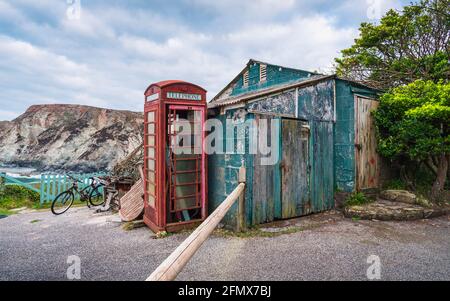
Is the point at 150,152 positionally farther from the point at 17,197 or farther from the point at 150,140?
the point at 17,197

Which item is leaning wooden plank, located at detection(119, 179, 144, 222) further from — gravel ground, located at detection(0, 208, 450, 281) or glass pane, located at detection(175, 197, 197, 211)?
glass pane, located at detection(175, 197, 197, 211)

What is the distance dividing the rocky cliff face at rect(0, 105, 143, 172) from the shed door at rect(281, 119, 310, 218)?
2294cm

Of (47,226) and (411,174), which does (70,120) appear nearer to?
(47,226)

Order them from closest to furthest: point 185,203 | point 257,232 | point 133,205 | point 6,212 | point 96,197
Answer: point 257,232, point 185,203, point 133,205, point 6,212, point 96,197

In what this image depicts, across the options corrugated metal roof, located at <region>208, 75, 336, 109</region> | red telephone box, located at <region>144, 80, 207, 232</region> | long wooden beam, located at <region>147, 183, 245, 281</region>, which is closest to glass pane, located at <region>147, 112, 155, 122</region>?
red telephone box, located at <region>144, 80, 207, 232</region>

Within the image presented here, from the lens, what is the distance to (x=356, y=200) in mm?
7031

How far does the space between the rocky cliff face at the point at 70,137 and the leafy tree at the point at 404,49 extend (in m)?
21.9

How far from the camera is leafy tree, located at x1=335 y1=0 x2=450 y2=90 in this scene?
34.2ft

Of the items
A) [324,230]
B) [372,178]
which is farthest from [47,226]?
[372,178]

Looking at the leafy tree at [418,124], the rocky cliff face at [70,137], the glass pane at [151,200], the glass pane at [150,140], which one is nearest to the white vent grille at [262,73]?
the leafy tree at [418,124]

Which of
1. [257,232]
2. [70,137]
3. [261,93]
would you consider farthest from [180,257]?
[70,137]

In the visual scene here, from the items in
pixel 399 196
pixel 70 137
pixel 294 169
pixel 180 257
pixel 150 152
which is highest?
pixel 70 137

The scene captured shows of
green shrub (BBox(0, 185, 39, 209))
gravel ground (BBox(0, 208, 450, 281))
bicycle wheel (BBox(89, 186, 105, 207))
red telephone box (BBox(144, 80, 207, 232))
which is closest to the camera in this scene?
gravel ground (BBox(0, 208, 450, 281))

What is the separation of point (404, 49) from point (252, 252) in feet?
42.6
